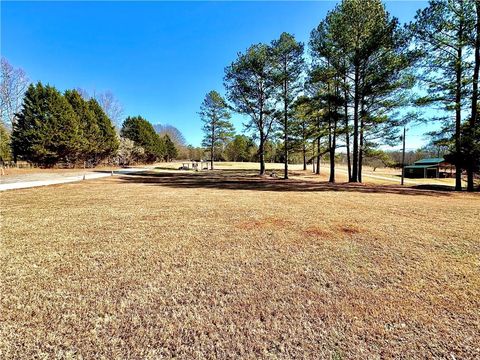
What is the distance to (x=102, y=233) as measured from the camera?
15.8 feet

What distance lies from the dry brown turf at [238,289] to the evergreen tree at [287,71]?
1665 cm

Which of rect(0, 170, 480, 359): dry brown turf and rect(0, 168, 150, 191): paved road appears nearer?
rect(0, 170, 480, 359): dry brown turf

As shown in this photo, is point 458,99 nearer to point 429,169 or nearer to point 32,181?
point 32,181

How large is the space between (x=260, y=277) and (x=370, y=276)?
1.48 m

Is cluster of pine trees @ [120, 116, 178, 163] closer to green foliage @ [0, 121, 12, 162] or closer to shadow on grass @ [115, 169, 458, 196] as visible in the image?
green foliage @ [0, 121, 12, 162]

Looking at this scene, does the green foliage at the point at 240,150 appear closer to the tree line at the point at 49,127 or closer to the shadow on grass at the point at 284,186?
the tree line at the point at 49,127

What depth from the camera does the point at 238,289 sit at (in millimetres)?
2900

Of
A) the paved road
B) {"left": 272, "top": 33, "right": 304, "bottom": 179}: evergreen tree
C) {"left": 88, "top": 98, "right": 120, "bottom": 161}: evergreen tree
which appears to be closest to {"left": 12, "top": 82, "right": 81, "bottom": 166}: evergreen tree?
{"left": 88, "top": 98, "right": 120, "bottom": 161}: evergreen tree

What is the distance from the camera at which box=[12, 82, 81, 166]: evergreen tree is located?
80.8ft

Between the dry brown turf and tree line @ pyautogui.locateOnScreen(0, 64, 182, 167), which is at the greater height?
tree line @ pyautogui.locateOnScreen(0, 64, 182, 167)

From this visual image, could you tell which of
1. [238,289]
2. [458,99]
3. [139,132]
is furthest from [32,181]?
[139,132]

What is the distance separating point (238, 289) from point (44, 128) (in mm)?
30844

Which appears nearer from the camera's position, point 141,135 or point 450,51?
point 450,51

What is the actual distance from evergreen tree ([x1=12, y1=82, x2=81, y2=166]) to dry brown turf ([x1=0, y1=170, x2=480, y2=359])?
25.1m
